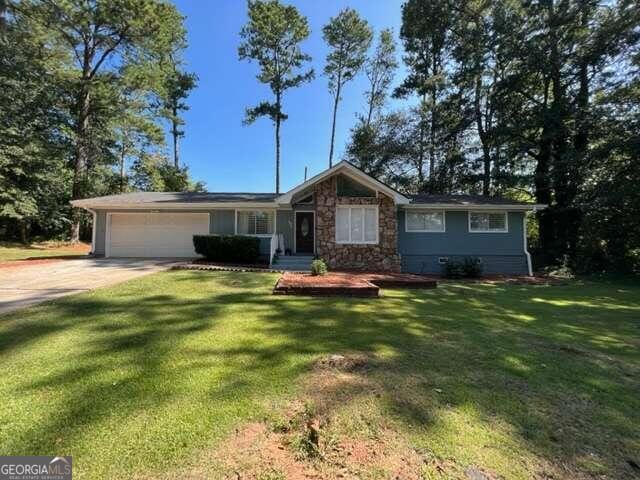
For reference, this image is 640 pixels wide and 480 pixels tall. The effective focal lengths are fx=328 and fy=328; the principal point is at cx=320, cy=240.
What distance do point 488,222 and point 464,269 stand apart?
2.92m

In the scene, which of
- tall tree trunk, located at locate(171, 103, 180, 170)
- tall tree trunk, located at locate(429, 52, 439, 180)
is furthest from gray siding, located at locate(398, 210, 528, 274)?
tall tree trunk, located at locate(171, 103, 180, 170)

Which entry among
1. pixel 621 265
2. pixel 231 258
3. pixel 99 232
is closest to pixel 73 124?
pixel 99 232

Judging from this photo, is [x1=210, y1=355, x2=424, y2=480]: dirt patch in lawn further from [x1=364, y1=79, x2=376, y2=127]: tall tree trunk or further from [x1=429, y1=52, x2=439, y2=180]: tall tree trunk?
[x1=364, y1=79, x2=376, y2=127]: tall tree trunk

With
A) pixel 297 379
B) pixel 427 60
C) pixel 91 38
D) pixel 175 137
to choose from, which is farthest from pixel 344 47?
pixel 297 379

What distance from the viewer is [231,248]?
12.9 metres

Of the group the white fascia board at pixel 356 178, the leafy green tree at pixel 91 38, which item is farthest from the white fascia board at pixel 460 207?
the leafy green tree at pixel 91 38

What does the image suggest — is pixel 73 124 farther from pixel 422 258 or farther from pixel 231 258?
pixel 422 258

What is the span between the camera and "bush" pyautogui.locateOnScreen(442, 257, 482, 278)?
12.7m

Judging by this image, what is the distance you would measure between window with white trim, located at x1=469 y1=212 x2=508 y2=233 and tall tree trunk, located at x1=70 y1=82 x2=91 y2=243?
2282cm

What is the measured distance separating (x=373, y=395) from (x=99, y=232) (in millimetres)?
16032

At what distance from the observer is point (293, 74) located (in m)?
25.9

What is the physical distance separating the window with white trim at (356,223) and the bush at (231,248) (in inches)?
132

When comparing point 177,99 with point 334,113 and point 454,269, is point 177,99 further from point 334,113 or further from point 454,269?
point 454,269

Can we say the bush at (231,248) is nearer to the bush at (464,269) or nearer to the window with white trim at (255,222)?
the window with white trim at (255,222)
